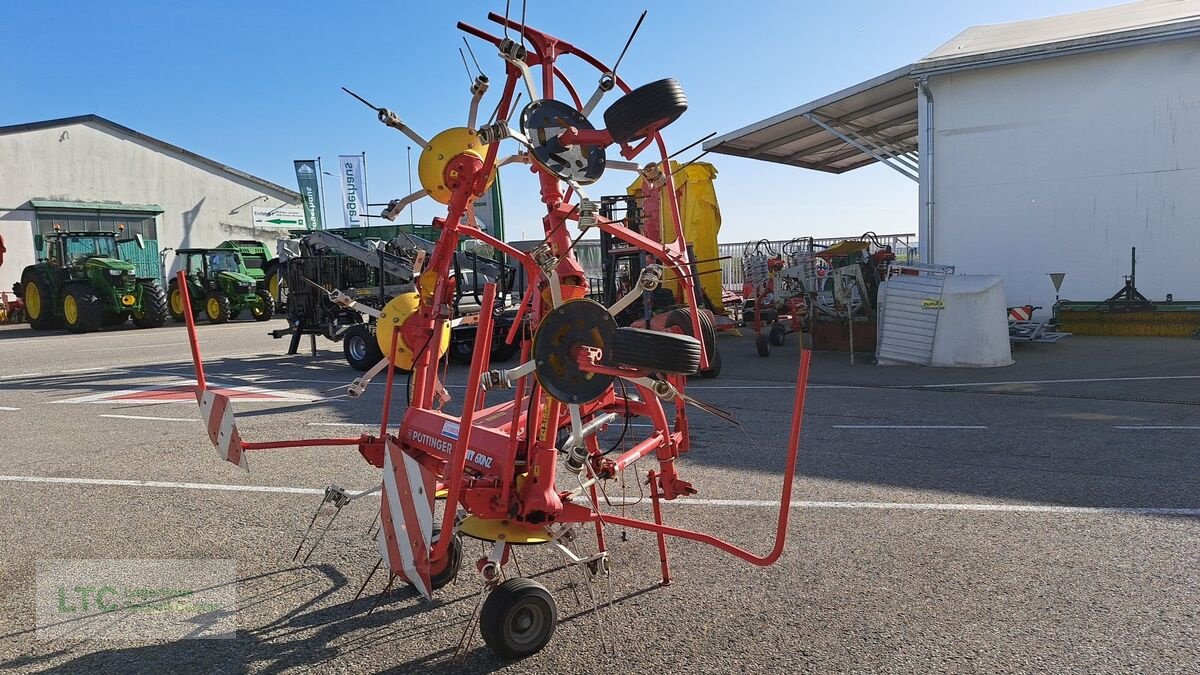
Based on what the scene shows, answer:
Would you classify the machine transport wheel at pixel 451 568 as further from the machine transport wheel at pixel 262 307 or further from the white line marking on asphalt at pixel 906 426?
the machine transport wheel at pixel 262 307

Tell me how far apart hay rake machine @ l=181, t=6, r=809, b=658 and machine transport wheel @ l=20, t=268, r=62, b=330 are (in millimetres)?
22421

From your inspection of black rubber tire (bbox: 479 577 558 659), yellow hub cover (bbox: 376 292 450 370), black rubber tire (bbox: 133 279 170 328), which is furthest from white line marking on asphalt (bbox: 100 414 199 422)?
black rubber tire (bbox: 133 279 170 328)

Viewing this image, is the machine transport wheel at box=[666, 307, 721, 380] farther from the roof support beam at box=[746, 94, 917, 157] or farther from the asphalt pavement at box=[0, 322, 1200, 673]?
the roof support beam at box=[746, 94, 917, 157]

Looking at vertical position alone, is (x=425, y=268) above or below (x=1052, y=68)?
below

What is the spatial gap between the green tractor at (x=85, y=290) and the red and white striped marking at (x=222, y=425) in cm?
2081

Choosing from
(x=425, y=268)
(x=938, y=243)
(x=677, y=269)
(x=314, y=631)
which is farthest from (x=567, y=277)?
(x=938, y=243)

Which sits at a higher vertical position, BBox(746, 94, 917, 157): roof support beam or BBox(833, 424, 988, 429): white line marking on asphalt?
BBox(746, 94, 917, 157): roof support beam

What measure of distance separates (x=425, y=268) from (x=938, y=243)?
1656 cm

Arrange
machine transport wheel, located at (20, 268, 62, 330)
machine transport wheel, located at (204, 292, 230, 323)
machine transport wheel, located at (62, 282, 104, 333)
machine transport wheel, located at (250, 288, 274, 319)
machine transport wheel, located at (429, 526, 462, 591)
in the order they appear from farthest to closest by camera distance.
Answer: machine transport wheel, located at (250, 288, 274, 319), machine transport wheel, located at (204, 292, 230, 323), machine transport wheel, located at (20, 268, 62, 330), machine transport wheel, located at (62, 282, 104, 333), machine transport wheel, located at (429, 526, 462, 591)

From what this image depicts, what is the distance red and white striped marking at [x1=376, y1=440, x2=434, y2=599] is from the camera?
10.6ft

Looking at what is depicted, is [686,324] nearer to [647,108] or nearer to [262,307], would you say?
[647,108]

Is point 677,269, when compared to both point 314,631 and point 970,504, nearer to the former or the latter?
point 314,631

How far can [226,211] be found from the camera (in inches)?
1372

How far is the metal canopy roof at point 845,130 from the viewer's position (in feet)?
59.4
